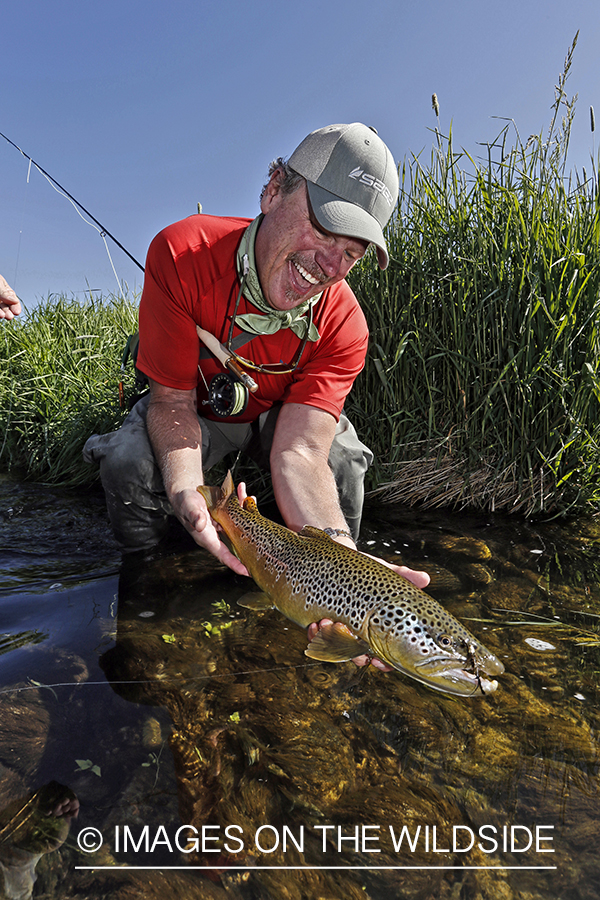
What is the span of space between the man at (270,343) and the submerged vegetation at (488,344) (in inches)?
34.5

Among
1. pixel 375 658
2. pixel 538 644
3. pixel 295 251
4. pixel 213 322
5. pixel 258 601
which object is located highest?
pixel 295 251

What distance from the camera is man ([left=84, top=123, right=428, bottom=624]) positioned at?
125 inches

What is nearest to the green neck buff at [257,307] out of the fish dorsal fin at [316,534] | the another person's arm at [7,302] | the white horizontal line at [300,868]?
the another person's arm at [7,302]

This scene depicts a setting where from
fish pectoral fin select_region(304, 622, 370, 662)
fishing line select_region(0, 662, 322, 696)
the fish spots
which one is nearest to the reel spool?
the fish spots

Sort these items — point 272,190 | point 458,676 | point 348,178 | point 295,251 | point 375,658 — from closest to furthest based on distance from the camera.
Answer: point 458,676, point 375,658, point 348,178, point 295,251, point 272,190

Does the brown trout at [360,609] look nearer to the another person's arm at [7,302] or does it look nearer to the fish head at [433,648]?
the fish head at [433,648]

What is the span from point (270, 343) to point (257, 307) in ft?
0.90

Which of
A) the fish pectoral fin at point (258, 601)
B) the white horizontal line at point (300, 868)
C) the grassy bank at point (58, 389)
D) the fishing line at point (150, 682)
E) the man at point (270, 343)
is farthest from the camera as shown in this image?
the grassy bank at point (58, 389)

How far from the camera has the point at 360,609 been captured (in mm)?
2127

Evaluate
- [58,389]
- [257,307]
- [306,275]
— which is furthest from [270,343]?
[58,389]

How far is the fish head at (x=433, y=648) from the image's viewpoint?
1.91 meters

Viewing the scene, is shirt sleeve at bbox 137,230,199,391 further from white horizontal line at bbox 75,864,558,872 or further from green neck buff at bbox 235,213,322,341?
white horizontal line at bbox 75,864,558,872

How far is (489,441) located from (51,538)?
3692mm

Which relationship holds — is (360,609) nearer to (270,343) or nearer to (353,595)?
(353,595)
